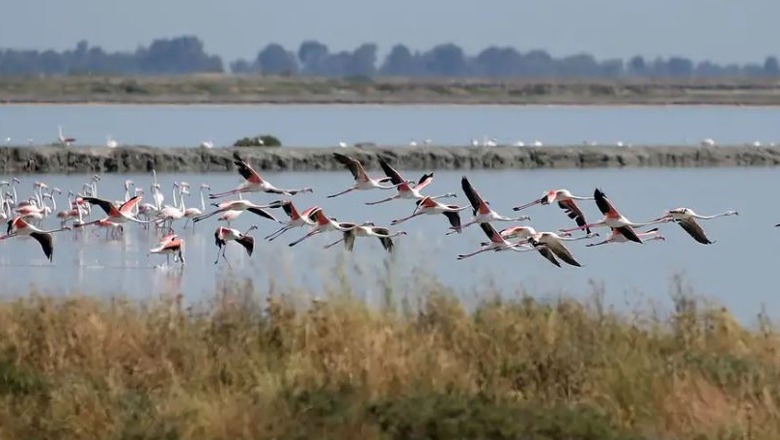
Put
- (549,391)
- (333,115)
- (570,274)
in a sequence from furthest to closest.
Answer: (333,115), (570,274), (549,391)

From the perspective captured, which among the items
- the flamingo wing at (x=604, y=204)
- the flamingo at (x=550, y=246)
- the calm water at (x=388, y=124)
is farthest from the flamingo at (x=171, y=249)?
the calm water at (x=388, y=124)

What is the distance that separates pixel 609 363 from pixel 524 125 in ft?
161

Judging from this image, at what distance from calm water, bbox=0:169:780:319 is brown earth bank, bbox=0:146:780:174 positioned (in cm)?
310

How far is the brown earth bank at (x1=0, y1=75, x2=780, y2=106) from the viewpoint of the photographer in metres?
78.9

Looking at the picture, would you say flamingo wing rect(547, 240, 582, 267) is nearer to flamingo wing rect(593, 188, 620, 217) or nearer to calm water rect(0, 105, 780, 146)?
→ flamingo wing rect(593, 188, 620, 217)

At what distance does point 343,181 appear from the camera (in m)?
30.4

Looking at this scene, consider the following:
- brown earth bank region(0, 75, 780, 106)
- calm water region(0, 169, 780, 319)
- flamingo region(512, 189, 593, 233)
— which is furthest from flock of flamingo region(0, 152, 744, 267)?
brown earth bank region(0, 75, 780, 106)

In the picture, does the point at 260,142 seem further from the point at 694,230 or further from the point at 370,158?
the point at 694,230

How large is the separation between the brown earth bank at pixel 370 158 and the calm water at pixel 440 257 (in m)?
3.10

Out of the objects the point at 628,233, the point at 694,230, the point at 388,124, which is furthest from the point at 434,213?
the point at 388,124

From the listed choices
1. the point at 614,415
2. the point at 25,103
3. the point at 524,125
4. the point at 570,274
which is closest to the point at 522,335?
the point at 614,415

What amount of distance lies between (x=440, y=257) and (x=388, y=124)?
41642 millimetres

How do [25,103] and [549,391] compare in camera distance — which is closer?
[549,391]

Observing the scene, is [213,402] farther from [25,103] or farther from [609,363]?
[25,103]
